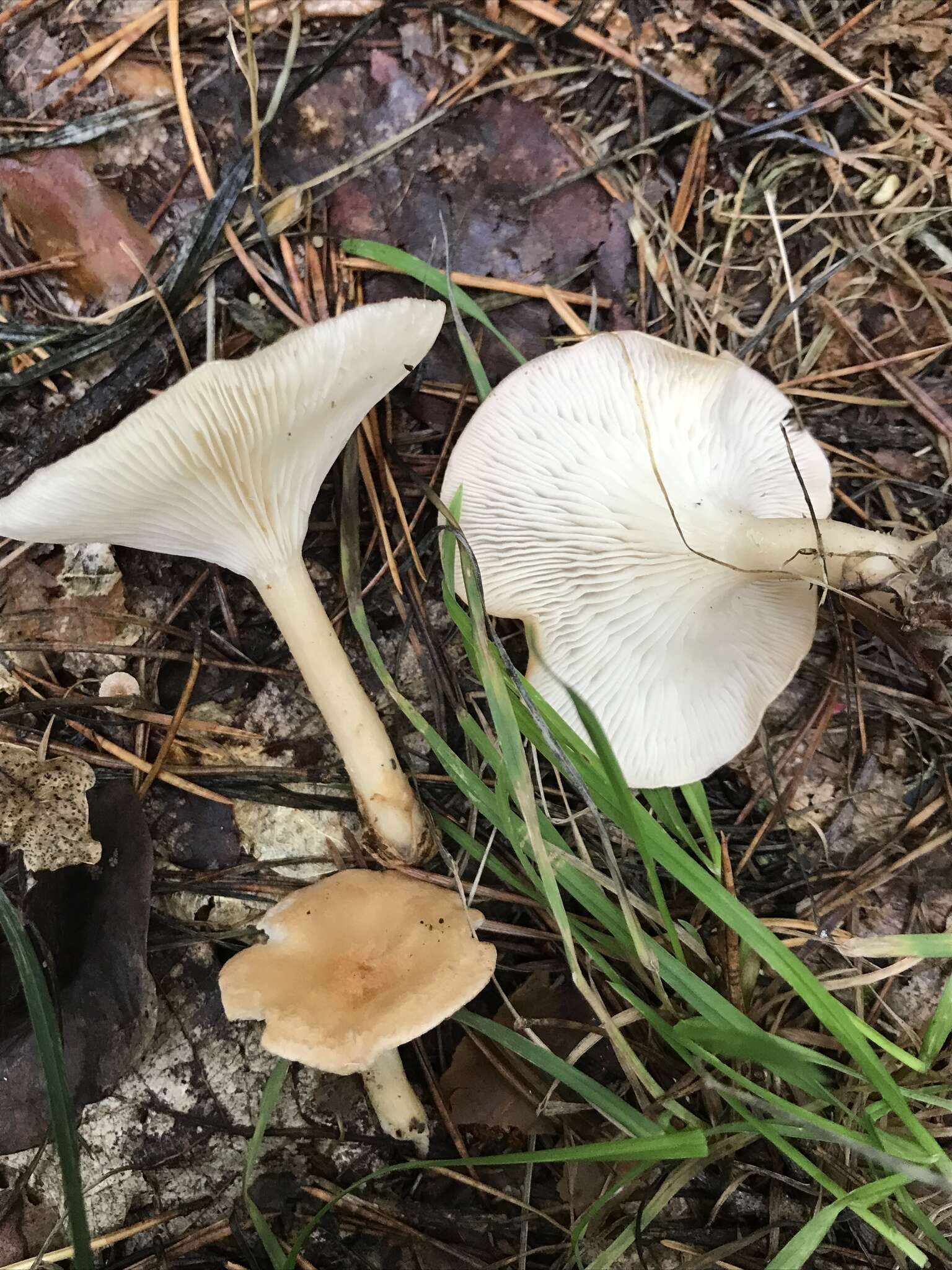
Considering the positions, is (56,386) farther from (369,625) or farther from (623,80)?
(623,80)

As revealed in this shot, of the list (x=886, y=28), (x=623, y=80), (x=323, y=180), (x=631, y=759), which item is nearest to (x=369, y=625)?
(x=631, y=759)

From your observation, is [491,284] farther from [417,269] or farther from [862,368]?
[862,368]

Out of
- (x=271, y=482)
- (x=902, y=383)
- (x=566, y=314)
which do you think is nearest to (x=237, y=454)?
(x=271, y=482)

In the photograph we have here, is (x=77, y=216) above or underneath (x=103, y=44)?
underneath

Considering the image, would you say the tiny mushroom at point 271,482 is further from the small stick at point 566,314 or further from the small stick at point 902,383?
the small stick at point 902,383

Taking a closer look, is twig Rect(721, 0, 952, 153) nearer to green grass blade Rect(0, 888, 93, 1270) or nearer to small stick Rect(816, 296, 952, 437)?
small stick Rect(816, 296, 952, 437)

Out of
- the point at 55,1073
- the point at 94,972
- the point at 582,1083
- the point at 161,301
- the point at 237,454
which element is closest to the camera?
the point at 237,454

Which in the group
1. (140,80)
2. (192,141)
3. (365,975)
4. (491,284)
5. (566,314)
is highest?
(140,80)

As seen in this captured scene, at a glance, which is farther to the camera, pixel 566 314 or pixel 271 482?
pixel 566 314
